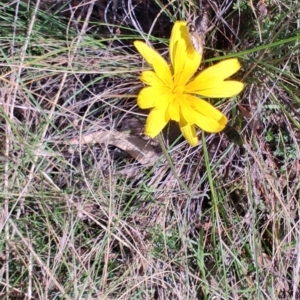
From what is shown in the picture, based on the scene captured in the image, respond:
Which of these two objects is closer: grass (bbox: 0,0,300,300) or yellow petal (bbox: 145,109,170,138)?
yellow petal (bbox: 145,109,170,138)

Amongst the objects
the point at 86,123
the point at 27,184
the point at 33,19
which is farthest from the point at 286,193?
Result: the point at 33,19

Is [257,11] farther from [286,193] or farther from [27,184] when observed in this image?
[27,184]

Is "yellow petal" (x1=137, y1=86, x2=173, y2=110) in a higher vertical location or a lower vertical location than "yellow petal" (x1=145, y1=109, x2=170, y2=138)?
higher

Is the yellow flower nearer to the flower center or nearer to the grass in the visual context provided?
the flower center

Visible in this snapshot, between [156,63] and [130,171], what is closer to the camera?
[156,63]

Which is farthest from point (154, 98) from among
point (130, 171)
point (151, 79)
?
point (130, 171)

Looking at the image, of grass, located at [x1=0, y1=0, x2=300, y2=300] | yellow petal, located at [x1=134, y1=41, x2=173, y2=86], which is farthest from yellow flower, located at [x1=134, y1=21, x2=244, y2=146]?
grass, located at [x1=0, y1=0, x2=300, y2=300]

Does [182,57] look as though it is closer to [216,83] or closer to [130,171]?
[216,83]

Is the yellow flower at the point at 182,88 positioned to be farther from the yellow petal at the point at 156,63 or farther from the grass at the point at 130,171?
the grass at the point at 130,171
